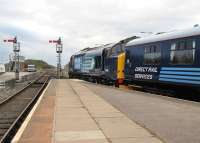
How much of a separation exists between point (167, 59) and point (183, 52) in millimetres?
1828

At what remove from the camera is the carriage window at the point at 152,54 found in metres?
22.8

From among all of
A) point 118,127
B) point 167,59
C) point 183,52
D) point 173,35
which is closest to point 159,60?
point 167,59

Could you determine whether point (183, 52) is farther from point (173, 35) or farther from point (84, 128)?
point (84, 128)

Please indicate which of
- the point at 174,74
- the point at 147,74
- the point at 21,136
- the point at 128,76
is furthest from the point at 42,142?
the point at 128,76

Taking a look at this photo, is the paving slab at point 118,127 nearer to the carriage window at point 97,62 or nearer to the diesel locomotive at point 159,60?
the diesel locomotive at point 159,60

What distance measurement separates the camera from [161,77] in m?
22.2

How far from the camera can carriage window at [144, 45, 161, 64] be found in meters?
22.8

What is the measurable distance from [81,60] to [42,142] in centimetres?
4235

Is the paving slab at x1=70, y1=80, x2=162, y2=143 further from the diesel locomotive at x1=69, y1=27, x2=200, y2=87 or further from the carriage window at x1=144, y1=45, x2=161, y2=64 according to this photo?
the carriage window at x1=144, y1=45, x2=161, y2=64

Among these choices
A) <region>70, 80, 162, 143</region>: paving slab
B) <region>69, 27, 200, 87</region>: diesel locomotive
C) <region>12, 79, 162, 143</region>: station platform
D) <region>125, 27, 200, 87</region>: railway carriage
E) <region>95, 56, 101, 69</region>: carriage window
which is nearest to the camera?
<region>70, 80, 162, 143</region>: paving slab

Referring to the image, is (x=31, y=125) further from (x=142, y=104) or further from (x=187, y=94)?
(x=187, y=94)

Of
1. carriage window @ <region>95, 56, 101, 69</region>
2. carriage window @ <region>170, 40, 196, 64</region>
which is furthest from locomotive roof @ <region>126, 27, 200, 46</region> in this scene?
carriage window @ <region>95, 56, 101, 69</region>

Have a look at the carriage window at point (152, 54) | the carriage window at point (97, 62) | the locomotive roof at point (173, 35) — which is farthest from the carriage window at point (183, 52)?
the carriage window at point (97, 62)

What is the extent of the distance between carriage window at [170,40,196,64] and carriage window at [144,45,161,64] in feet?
5.29
